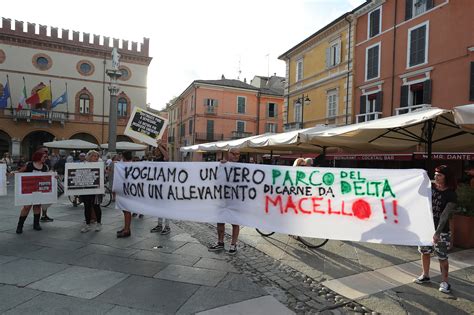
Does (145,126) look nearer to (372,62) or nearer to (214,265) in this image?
(214,265)

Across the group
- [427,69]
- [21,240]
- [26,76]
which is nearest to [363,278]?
[21,240]

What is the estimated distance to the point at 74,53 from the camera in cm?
3266

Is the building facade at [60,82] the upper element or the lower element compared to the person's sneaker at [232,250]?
upper

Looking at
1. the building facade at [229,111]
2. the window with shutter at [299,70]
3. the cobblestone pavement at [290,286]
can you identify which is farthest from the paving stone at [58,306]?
the building facade at [229,111]

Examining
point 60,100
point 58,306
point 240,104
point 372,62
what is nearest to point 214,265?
point 58,306

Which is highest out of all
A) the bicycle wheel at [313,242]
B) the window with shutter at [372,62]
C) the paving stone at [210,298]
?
the window with shutter at [372,62]

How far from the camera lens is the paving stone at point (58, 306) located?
347 cm

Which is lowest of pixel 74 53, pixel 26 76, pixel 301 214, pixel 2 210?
pixel 2 210

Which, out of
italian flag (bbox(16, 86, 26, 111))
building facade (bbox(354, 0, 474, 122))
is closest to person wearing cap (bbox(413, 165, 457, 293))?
building facade (bbox(354, 0, 474, 122))

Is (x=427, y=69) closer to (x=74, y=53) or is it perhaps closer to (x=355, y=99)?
(x=355, y=99)

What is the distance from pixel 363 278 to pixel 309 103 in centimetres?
2300

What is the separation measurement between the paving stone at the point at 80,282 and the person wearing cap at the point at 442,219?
4.02 m

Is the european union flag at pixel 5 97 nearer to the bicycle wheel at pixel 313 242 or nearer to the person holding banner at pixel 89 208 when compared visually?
the person holding banner at pixel 89 208

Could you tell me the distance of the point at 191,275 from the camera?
4.64 m
